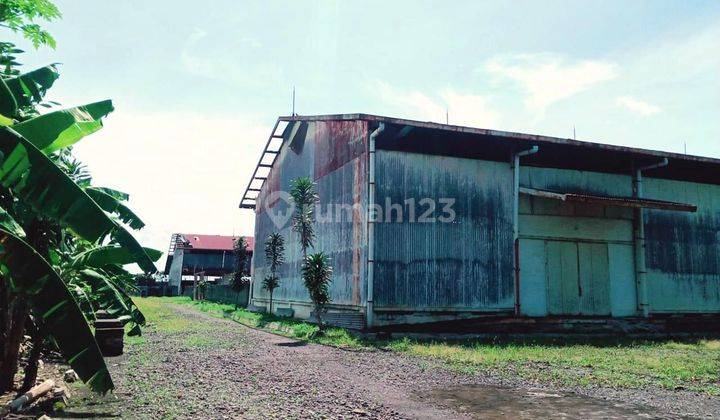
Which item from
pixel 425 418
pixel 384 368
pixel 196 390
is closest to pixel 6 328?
pixel 196 390

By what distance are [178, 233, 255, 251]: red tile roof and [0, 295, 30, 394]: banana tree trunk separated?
51937mm

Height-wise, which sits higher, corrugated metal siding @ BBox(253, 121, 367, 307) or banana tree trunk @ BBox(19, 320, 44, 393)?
corrugated metal siding @ BBox(253, 121, 367, 307)

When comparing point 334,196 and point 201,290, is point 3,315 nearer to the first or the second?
point 334,196

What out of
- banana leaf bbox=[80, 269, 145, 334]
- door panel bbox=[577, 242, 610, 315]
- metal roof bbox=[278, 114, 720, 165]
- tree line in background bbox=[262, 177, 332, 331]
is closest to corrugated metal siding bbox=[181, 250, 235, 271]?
tree line in background bbox=[262, 177, 332, 331]

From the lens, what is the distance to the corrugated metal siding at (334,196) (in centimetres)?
1864

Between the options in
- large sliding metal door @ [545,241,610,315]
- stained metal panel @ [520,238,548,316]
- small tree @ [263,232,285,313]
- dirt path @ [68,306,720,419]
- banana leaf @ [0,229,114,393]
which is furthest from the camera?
small tree @ [263,232,285,313]

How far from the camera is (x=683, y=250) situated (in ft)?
72.9

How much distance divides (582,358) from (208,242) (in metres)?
54.3

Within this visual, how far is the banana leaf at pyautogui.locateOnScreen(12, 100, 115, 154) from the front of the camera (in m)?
6.21

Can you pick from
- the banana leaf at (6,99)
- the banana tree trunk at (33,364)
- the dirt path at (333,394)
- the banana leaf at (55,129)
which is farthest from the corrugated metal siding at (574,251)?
the banana leaf at (6,99)

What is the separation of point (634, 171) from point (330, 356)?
51.9 ft

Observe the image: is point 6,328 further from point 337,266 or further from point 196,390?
point 337,266

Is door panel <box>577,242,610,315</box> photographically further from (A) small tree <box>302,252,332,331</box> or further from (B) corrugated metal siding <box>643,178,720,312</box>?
(A) small tree <box>302,252,332,331</box>

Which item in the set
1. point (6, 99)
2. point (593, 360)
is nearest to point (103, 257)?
point (6, 99)
